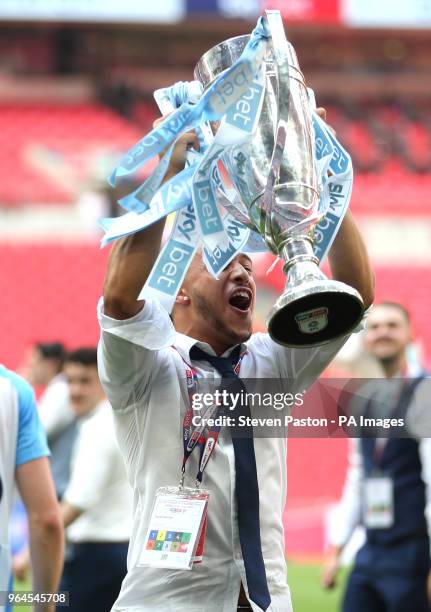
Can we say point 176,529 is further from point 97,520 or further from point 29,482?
point 97,520

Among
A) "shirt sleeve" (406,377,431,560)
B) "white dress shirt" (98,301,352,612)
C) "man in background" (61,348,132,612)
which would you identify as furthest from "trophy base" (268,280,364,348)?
"man in background" (61,348,132,612)

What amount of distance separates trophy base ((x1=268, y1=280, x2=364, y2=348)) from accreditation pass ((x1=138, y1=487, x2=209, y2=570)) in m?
0.44

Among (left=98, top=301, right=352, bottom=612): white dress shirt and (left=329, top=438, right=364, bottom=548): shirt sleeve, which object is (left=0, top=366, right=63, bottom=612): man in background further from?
(left=329, top=438, right=364, bottom=548): shirt sleeve

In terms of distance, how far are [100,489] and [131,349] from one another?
7.41 feet

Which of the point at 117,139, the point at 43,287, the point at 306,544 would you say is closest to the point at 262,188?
the point at 306,544

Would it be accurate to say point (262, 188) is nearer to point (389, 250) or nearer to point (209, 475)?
point (209, 475)

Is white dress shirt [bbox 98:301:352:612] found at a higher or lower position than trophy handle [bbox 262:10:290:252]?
lower

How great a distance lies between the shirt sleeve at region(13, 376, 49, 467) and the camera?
2.97 m

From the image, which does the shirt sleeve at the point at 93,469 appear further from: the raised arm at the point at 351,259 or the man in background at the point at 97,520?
the raised arm at the point at 351,259

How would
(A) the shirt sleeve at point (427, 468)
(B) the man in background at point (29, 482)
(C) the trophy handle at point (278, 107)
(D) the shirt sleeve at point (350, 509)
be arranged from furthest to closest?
(D) the shirt sleeve at point (350, 509), (A) the shirt sleeve at point (427, 468), (B) the man in background at point (29, 482), (C) the trophy handle at point (278, 107)

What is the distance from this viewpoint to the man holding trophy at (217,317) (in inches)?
84.2

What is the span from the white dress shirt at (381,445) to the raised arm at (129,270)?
27.0 inches

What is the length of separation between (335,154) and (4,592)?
1.42 metres

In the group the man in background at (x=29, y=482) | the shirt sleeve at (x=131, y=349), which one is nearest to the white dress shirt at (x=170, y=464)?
the shirt sleeve at (x=131, y=349)
